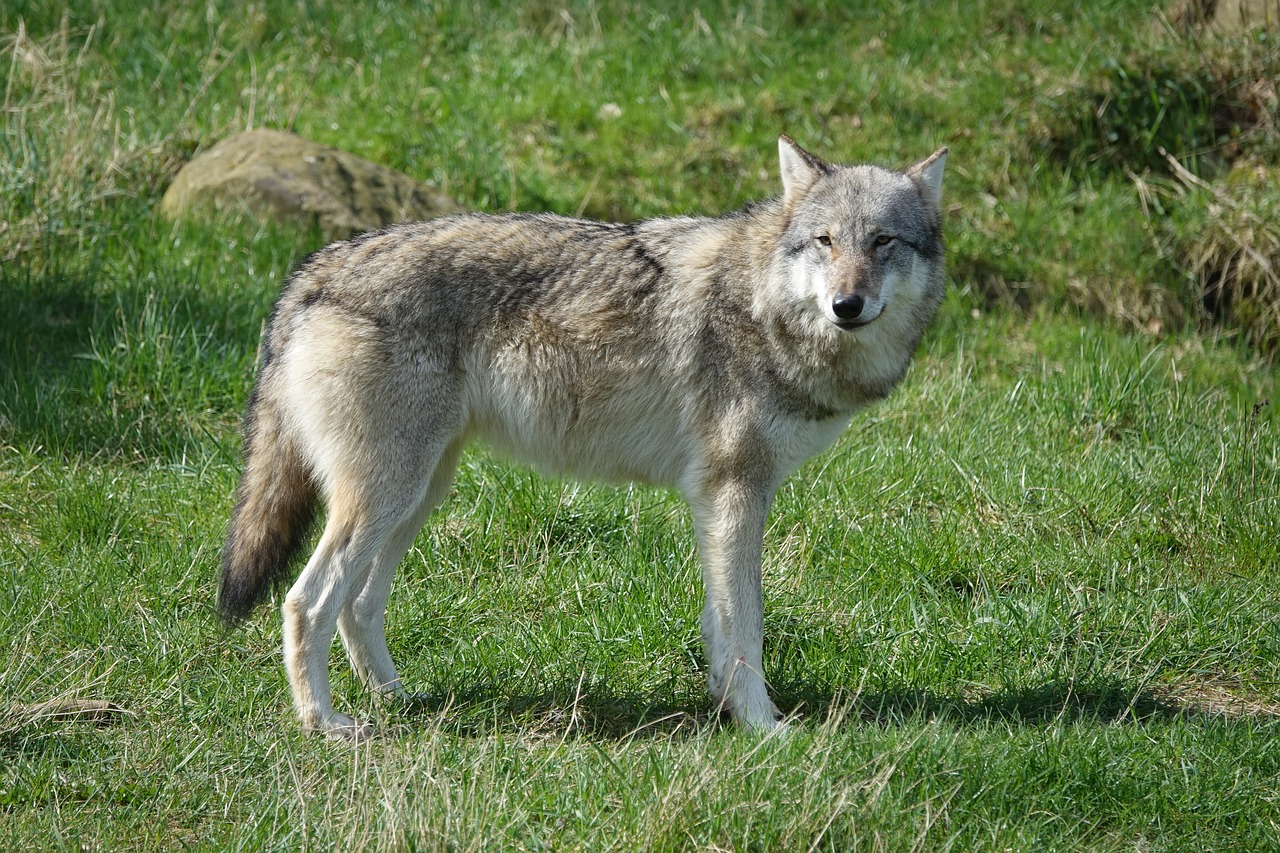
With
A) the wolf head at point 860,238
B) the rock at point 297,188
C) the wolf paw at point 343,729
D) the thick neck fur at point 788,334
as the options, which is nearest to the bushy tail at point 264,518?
the wolf paw at point 343,729

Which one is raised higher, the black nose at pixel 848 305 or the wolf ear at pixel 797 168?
the wolf ear at pixel 797 168

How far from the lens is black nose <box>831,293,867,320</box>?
4004 mm

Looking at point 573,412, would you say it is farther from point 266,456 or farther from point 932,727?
point 932,727

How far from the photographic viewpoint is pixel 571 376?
4.39 metres

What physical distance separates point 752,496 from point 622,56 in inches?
246

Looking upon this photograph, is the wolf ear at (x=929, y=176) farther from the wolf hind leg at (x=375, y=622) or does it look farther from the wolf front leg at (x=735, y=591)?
the wolf hind leg at (x=375, y=622)

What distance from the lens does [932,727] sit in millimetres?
3756

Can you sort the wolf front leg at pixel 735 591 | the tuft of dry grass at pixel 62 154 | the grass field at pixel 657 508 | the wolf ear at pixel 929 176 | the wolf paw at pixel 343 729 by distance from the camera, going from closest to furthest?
the grass field at pixel 657 508
the wolf paw at pixel 343 729
the wolf front leg at pixel 735 591
the wolf ear at pixel 929 176
the tuft of dry grass at pixel 62 154

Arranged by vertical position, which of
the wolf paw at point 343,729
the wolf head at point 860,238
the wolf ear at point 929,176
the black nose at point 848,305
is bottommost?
the wolf paw at point 343,729

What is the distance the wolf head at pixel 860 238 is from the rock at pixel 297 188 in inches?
139

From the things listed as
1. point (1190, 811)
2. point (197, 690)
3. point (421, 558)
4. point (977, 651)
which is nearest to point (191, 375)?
point (421, 558)

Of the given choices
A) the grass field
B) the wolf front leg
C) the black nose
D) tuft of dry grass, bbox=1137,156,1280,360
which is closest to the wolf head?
the black nose

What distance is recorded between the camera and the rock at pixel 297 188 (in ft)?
24.5

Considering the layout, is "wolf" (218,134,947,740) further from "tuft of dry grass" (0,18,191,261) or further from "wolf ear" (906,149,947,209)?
"tuft of dry grass" (0,18,191,261)
